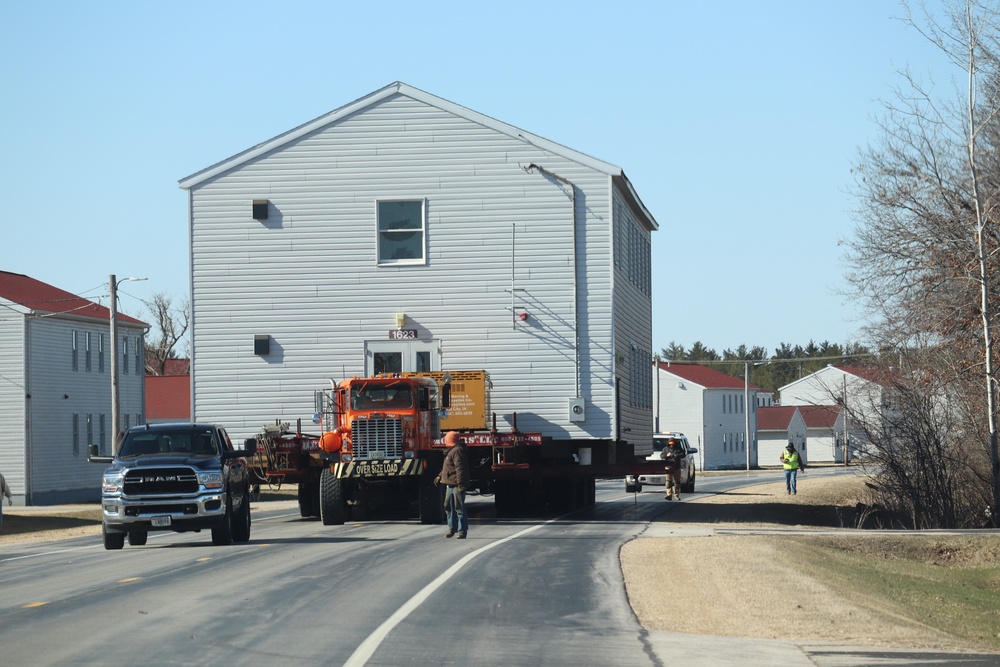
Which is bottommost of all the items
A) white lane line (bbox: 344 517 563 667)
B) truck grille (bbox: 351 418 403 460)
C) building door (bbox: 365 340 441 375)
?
white lane line (bbox: 344 517 563 667)

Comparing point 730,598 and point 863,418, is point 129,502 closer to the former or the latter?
point 730,598

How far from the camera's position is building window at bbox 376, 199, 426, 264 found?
101ft

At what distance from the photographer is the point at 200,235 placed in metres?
31.1

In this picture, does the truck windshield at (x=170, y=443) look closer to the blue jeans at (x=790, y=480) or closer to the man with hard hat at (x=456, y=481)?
the man with hard hat at (x=456, y=481)

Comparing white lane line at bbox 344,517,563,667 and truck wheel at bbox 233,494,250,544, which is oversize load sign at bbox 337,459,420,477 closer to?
truck wheel at bbox 233,494,250,544

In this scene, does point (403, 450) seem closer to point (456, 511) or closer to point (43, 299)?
point (456, 511)

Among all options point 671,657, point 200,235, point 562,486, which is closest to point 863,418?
point 562,486

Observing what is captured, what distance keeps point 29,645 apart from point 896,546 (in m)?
17.0

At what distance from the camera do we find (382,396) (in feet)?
89.1

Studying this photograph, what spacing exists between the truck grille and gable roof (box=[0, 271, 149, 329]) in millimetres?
27724

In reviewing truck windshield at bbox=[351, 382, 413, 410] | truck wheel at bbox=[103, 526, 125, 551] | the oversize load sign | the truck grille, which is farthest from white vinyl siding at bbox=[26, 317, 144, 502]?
truck wheel at bbox=[103, 526, 125, 551]

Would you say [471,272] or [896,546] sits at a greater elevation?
[471,272]

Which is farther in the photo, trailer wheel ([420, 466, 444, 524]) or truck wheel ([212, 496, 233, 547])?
trailer wheel ([420, 466, 444, 524])

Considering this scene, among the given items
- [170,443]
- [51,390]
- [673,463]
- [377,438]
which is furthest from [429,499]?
[51,390]
